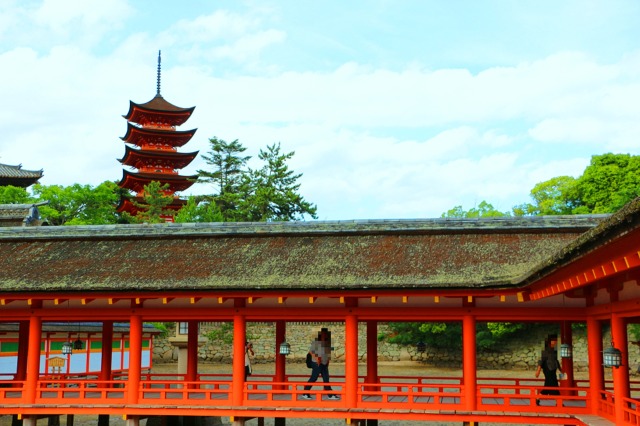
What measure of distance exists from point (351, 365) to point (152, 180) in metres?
Answer: 41.2

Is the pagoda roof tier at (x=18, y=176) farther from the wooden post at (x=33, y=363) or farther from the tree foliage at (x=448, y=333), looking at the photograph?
the wooden post at (x=33, y=363)

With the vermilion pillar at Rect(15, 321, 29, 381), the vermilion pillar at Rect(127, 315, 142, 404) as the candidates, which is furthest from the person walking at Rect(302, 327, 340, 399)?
the vermilion pillar at Rect(15, 321, 29, 381)

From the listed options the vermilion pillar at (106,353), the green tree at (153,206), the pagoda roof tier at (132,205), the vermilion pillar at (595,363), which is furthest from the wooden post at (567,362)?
the pagoda roof tier at (132,205)

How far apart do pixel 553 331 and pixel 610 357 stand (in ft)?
103

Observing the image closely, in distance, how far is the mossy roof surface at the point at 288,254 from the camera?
1669 centimetres

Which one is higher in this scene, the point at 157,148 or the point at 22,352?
the point at 157,148

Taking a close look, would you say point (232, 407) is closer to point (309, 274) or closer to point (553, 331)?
point (309, 274)

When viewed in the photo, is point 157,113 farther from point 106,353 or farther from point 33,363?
point 33,363

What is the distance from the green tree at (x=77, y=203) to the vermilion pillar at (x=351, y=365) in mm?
37689

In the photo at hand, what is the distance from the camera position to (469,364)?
16578mm

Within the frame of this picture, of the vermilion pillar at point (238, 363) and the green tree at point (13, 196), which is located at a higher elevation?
the green tree at point (13, 196)

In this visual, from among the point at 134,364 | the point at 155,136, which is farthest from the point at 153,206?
the point at 134,364

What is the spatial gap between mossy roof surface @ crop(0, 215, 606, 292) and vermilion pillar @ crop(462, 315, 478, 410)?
1.30 m

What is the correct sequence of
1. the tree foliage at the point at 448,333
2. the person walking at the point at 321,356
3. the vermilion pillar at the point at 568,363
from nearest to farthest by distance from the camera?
the vermilion pillar at the point at 568,363
the person walking at the point at 321,356
the tree foliage at the point at 448,333
